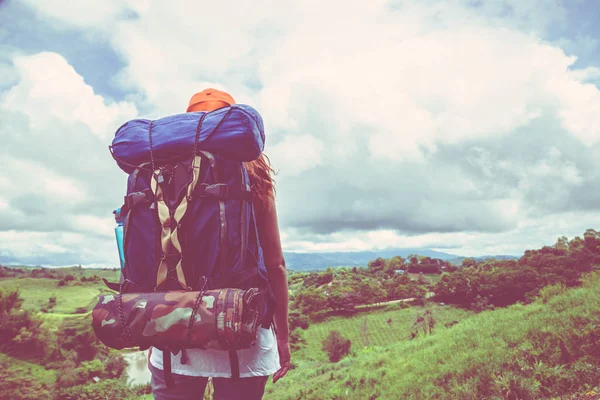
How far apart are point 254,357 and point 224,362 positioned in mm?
128

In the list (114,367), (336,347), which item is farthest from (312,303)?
(114,367)

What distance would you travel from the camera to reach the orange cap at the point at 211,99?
6.18 feet

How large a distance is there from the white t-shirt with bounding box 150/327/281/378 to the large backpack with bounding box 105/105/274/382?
0.12 metres

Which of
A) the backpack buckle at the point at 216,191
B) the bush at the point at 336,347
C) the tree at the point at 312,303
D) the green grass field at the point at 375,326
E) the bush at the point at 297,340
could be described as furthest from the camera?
the tree at the point at 312,303

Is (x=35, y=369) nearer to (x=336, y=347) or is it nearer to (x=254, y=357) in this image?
(x=336, y=347)

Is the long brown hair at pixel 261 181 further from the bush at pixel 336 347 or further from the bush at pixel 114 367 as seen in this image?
the bush at pixel 114 367

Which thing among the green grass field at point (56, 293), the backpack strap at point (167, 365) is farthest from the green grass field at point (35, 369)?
the backpack strap at point (167, 365)

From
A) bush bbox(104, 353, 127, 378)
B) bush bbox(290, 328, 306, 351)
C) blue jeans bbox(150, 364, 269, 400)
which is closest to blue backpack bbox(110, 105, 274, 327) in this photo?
blue jeans bbox(150, 364, 269, 400)

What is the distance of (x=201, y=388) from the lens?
1.62 m

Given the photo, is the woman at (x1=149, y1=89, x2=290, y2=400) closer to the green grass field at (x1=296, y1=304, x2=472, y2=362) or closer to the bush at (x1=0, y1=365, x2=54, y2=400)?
the bush at (x1=0, y1=365, x2=54, y2=400)

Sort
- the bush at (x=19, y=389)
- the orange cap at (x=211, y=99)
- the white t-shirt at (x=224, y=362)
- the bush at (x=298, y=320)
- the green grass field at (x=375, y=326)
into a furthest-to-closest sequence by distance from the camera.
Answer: the bush at (x=298, y=320) < the green grass field at (x=375, y=326) < the bush at (x=19, y=389) < the orange cap at (x=211, y=99) < the white t-shirt at (x=224, y=362)

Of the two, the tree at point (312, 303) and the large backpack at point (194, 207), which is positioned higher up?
the large backpack at point (194, 207)

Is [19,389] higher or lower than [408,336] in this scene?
higher

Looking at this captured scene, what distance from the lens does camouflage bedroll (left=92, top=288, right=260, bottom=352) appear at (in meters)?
1.31
